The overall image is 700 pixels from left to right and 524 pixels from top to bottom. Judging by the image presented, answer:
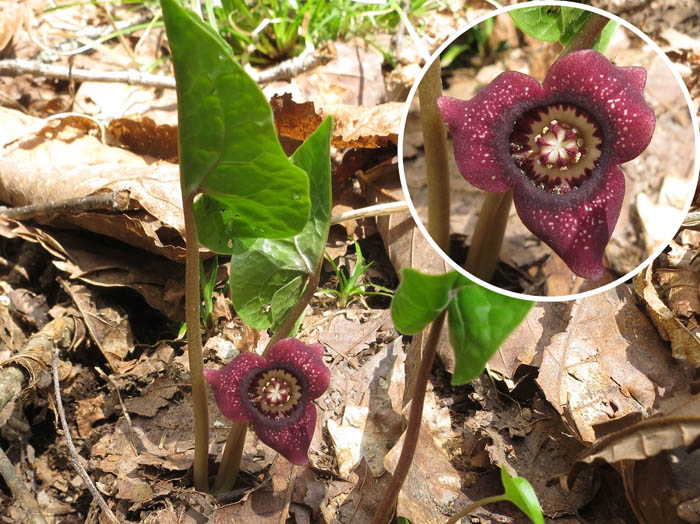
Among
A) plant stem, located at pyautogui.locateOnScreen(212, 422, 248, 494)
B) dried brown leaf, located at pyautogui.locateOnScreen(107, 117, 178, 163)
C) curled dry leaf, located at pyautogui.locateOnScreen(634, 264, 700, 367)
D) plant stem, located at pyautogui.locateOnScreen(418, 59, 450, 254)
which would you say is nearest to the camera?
plant stem, located at pyautogui.locateOnScreen(212, 422, 248, 494)

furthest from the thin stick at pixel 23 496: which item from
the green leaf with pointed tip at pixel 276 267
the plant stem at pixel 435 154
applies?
the plant stem at pixel 435 154

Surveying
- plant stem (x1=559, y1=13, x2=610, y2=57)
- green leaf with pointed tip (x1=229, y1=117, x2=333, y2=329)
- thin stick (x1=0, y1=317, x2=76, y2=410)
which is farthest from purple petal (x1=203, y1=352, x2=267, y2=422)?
plant stem (x1=559, y1=13, x2=610, y2=57)

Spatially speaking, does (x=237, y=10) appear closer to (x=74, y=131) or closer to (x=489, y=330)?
(x=74, y=131)

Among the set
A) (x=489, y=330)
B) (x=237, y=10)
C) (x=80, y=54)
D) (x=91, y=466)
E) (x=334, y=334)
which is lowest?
(x=91, y=466)

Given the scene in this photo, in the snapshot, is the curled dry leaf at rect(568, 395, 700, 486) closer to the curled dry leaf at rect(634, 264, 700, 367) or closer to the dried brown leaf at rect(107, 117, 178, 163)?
the curled dry leaf at rect(634, 264, 700, 367)

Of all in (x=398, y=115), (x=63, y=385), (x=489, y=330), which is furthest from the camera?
(x=398, y=115)

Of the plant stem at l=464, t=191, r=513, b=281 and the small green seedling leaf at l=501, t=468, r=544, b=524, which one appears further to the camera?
the plant stem at l=464, t=191, r=513, b=281

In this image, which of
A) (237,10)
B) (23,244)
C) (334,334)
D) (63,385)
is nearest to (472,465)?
(334,334)

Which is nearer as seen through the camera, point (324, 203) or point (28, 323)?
point (324, 203)

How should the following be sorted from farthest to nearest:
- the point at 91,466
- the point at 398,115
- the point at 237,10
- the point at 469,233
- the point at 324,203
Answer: the point at 237,10, the point at 398,115, the point at 469,233, the point at 91,466, the point at 324,203
